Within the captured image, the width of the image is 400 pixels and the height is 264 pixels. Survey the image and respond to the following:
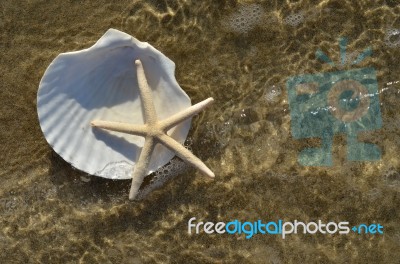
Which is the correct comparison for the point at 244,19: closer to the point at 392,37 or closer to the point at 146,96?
the point at 146,96

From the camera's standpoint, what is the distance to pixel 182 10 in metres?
3.09

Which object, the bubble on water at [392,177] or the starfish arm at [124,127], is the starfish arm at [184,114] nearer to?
the starfish arm at [124,127]

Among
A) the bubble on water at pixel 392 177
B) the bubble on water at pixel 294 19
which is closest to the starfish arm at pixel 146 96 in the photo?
the bubble on water at pixel 294 19

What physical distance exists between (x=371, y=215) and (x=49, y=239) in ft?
6.86

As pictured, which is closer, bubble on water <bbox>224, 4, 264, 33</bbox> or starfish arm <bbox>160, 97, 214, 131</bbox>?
starfish arm <bbox>160, 97, 214, 131</bbox>

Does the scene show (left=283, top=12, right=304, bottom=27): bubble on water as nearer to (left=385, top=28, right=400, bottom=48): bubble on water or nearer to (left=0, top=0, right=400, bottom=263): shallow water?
(left=0, top=0, right=400, bottom=263): shallow water

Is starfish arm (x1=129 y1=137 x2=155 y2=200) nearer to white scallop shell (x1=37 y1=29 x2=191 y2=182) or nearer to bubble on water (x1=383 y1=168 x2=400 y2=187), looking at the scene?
white scallop shell (x1=37 y1=29 x2=191 y2=182)

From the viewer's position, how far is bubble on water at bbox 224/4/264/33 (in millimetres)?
3098

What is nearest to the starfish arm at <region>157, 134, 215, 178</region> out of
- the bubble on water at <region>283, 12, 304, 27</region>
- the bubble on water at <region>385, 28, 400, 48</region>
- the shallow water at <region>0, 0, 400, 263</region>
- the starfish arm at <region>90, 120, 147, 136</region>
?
the starfish arm at <region>90, 120, 147, 136</region>

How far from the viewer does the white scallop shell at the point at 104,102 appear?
286 cm

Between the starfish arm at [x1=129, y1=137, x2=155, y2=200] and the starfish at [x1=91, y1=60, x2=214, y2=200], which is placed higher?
the starfish at [x1=91, y1=60, x2=214, y2=200]

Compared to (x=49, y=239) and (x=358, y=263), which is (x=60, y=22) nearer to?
(x=49, y=239)

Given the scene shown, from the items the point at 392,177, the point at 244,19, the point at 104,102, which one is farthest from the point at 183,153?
the point at 392,177

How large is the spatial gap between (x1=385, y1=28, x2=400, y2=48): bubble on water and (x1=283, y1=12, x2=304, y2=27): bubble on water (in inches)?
22.2
